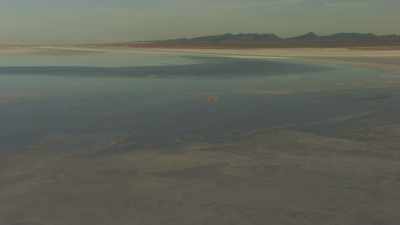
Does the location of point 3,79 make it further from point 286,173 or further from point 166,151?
point 286,173

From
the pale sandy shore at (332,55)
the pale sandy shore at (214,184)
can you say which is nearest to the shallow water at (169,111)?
the pale sandy shore at (214,184)

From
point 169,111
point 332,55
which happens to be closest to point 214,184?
point 169,111

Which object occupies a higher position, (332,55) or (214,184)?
(214,184)

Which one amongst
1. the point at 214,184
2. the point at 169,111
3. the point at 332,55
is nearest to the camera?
the point at 214,184

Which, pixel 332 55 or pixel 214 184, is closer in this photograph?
pixel 214 184

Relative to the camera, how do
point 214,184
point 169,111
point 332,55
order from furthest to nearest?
1. point 332,55
2. point 169,111
3. point 214,184

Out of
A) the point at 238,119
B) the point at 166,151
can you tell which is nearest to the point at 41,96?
the point at 238,119

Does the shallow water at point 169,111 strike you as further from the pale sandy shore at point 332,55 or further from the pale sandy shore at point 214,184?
the pale sandy shore at point 332,55

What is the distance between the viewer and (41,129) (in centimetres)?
870

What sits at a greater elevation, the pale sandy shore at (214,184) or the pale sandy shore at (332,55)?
the pale sandy shore at (214,184)

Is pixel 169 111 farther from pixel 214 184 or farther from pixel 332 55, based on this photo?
pixel 332 55

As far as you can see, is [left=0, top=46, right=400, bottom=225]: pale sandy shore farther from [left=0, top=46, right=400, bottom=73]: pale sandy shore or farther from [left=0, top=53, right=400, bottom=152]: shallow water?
[left=0, top=46, right=400, bottom=73]: pale sandy shore

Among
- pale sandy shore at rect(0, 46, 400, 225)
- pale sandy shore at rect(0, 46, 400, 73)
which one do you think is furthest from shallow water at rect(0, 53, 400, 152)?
pale sandy shore at rect(0, 46, 400, 73)

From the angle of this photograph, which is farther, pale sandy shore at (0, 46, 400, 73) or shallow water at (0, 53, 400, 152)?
pale sandy shore at (0, 46, 400, 73)
